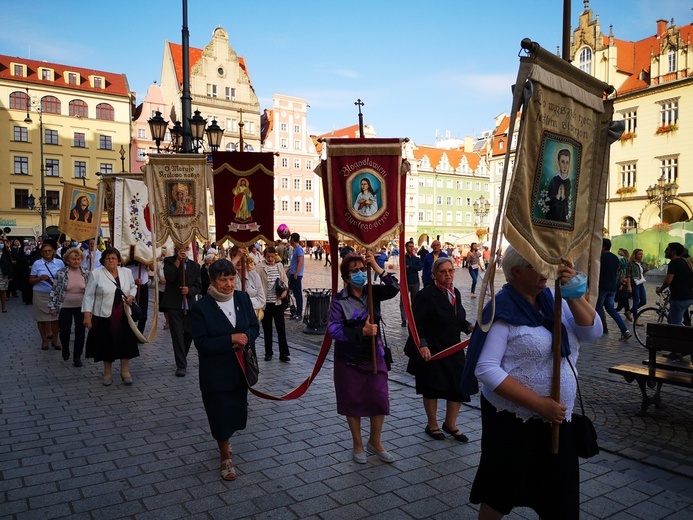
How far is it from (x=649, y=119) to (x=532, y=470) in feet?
152

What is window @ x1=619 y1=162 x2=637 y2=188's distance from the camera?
42.7 m

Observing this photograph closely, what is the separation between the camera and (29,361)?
9.48 m

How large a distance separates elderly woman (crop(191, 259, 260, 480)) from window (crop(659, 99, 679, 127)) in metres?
44.3

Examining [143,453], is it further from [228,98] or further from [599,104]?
[228,98]

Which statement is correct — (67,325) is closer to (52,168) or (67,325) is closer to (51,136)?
(52,168)

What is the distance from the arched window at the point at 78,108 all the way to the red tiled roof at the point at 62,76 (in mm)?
1422

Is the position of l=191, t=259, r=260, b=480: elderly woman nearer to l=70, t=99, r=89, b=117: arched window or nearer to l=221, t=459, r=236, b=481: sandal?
l=221, t=459, r=236, b=481: sandal

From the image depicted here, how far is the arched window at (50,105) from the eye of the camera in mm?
54406

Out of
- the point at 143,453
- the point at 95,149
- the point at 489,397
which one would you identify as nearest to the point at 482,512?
the point at 489,397

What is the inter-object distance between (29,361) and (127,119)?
55.5 meters

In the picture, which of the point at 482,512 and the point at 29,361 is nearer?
the point at 482,512

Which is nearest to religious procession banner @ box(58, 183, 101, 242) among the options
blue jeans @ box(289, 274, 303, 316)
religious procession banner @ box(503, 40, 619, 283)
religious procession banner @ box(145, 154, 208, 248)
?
religious procession banner @ box(145, 154, 208, 248)

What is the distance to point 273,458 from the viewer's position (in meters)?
5.14

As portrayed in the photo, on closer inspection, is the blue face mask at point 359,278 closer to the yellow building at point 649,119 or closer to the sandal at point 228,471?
the sandal at point 228,471
